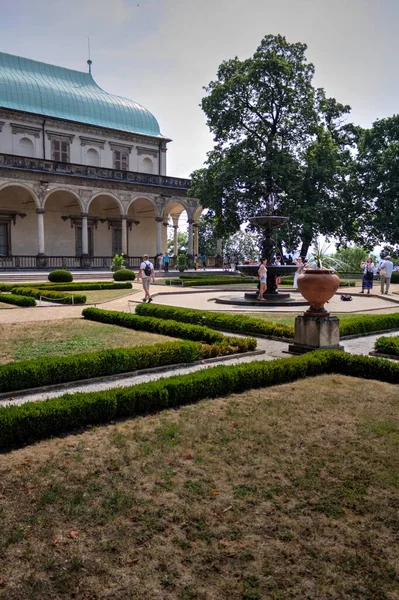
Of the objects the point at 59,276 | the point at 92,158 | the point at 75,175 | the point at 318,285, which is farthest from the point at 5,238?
the point at 318,285

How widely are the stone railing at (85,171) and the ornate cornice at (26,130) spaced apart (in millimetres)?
4912

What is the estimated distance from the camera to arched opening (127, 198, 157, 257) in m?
46.0

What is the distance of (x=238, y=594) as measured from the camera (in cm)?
297

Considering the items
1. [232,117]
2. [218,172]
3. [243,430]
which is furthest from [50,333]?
[232,117]

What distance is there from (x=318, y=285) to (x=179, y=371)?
317 cm

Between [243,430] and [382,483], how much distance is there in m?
1.67

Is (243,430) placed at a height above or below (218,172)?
below

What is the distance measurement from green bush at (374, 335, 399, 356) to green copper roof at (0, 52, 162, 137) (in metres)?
37.8

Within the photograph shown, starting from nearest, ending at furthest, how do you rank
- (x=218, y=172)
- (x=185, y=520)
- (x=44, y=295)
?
(x=185, y=520), (x=44, y=295), (x=218, y=172)

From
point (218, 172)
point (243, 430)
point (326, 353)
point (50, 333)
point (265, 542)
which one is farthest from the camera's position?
point (218, 172)

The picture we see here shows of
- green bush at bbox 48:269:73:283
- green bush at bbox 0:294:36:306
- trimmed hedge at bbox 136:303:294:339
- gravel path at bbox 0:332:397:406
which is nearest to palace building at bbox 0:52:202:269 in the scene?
green bush at bbox 48:269:73:283

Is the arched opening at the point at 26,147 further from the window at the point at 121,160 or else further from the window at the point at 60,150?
the window at the point at 121,160

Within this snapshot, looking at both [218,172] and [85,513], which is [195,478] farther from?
[218,172]

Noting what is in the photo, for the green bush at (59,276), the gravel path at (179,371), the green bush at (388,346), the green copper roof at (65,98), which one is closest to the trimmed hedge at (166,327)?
the gravel path at (179,371)
